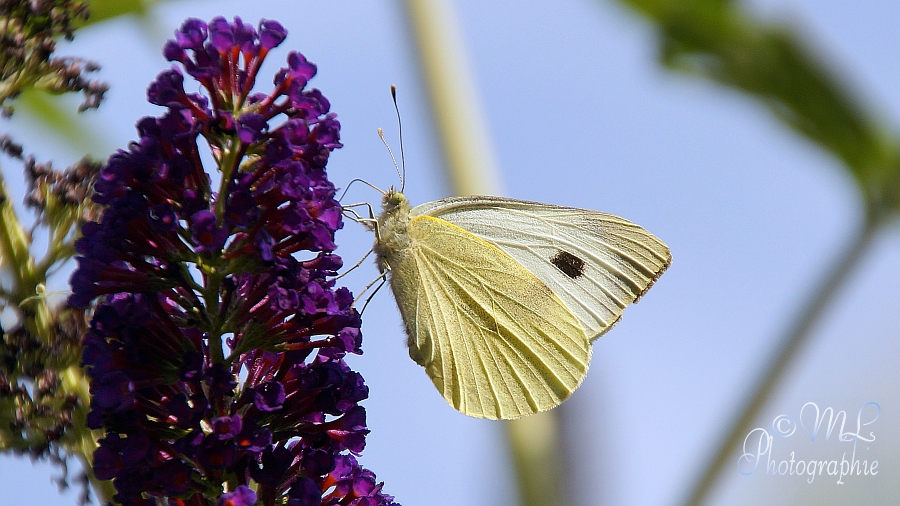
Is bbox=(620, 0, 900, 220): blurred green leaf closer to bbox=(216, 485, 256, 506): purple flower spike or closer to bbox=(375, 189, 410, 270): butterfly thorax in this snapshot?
bbox=(216, 485, 256, 506): purple flower spike

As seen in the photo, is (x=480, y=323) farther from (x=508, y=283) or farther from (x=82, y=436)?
(x=82, y=436)

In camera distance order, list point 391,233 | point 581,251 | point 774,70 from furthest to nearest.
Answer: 1. point 581,251
2. point 391,233
3. point 774,70

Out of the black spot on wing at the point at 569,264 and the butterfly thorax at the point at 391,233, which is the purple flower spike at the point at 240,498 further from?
the black spot on wing at the point at 569,264

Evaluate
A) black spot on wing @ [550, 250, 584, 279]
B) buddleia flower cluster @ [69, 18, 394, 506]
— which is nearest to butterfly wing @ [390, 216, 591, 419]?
black spot on wing @ [550, 250, 584, 279]

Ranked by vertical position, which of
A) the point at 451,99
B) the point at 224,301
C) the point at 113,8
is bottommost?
the point at 224,301

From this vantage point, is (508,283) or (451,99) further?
(508,283)

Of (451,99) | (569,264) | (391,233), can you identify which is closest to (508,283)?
(569,264)

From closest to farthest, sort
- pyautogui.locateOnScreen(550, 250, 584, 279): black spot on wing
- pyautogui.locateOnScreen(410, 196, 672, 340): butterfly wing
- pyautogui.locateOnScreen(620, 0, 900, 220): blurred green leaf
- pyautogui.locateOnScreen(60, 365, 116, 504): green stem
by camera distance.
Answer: pyautogui.locateOnScreen(620, 0, 900, 220): blurred green leaf, pyautogui.locateOnScreen(60, 365, 116, 504): green stem, pyautogui.locateOnScreen(410, 196, 672, 340): butterfly wing, pyautogui.locateOnScreen(550, 250, 584, 279): black spot on wing

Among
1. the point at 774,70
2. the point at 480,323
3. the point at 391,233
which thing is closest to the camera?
the point at 774,70
